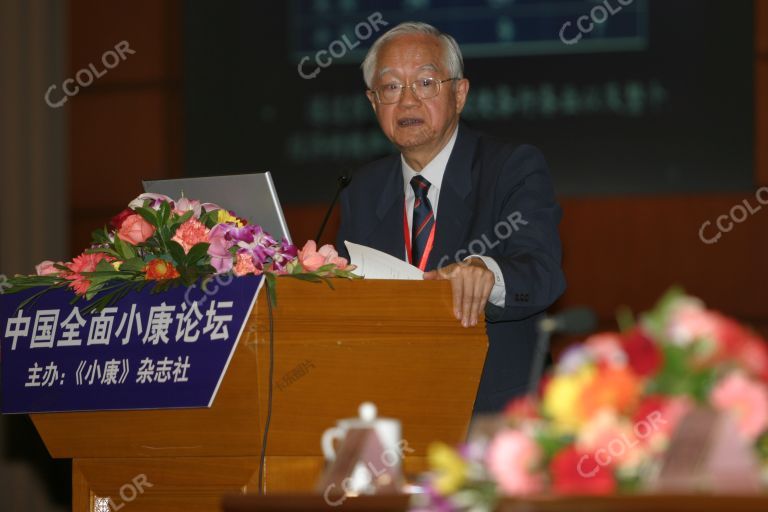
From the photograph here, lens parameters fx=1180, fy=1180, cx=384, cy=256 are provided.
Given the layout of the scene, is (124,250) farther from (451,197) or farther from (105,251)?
(451,197)

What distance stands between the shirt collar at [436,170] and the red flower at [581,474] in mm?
1621

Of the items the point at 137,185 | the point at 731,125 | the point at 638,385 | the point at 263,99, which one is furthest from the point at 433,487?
the point at 137,185

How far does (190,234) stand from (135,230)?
109 millimetres

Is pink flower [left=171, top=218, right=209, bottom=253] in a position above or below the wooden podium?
above

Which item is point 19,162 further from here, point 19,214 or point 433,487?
point 433,487

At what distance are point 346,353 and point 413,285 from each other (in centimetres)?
17

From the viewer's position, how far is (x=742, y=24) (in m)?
4.24

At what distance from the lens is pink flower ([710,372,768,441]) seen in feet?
3.80

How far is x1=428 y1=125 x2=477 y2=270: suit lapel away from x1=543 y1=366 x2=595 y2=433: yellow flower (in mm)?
1390

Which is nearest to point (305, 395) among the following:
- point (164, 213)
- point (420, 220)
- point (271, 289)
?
Result: point (271, 289)

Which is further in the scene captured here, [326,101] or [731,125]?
[326,101]

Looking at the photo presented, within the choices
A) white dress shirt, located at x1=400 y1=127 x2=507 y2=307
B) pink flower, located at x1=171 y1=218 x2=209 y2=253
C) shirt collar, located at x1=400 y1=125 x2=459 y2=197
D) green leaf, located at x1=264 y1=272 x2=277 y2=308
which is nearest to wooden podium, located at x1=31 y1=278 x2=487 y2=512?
green leaf, located at x1=264 y1=272 x2=277 y2=308

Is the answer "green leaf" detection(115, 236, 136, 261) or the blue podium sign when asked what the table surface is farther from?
"green leaf" detection(115, 236, 136, 261)

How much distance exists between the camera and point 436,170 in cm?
281
